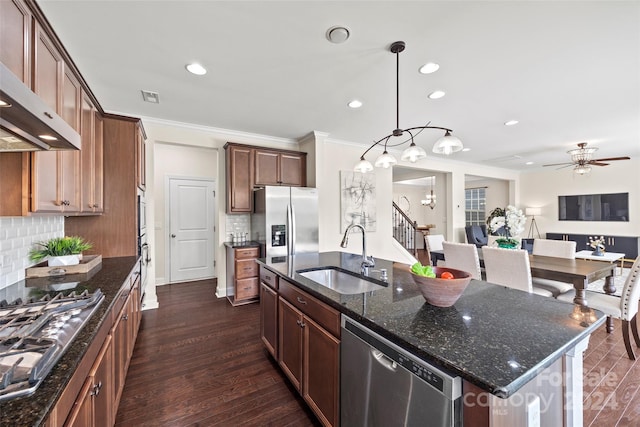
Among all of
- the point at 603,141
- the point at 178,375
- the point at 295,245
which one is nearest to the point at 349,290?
the point at 178,375

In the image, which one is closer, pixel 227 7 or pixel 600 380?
pixel 227 7

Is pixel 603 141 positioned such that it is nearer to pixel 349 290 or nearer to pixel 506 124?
pixel 506 124

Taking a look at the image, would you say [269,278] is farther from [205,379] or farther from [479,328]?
[479,328]

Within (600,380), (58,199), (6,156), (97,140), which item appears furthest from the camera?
(97,140)

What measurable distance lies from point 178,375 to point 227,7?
9.14 ft

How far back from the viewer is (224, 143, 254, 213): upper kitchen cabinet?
4.02 m

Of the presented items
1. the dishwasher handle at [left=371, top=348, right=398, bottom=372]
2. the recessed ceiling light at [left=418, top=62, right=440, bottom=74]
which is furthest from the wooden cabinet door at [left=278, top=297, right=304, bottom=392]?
the recessed ceiling light at [left=418, top=62, right=440, bottom=74]

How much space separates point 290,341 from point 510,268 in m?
2.32

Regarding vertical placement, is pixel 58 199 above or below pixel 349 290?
above

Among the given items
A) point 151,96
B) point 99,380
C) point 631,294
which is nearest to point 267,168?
point 151,96

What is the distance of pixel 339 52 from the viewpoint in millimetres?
2178

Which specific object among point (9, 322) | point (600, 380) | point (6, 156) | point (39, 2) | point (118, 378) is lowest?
point (600, 380)

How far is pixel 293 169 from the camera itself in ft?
14.9

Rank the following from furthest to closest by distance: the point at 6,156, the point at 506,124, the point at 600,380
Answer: the point at 506,124, the point at 600,380, the point at 6,156
